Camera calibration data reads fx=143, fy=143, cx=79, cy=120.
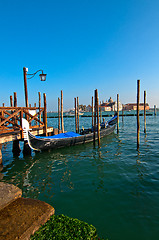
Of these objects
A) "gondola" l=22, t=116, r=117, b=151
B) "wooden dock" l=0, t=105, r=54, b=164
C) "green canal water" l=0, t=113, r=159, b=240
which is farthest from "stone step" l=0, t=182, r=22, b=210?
"gondola" l=22, t=116, r=117, b=151

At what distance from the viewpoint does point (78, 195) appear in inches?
168

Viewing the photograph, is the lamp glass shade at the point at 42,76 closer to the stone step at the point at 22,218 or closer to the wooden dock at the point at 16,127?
the wooden dock at the point at 16,127

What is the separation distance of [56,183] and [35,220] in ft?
9.55

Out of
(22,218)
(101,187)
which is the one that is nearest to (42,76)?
(101,187)

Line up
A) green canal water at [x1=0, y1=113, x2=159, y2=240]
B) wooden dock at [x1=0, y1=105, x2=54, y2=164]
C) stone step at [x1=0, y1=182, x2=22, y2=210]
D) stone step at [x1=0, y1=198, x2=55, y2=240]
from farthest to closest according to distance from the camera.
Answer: wooden dock at [x1=0, y1=105, x2=54, y2=164] < green canal water at [x1=0, y1=113, x2=159, y2=240] < stone step at [x1=0, y1=182, x2=22, y2=210] < stone step at [x1=0, y1=198, x2=55, y2=240]

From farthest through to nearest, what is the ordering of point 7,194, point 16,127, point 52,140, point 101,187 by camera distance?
point 52,140 → point 16,127 → point 101,187 → point 7,194

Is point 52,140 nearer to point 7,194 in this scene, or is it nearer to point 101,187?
point 101,187

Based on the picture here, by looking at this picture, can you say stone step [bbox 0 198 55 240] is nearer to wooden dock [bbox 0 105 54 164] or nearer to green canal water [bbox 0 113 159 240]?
green canal water [bbox 0 113 159 240]

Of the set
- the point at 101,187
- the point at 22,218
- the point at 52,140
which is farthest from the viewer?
the point at 52,140

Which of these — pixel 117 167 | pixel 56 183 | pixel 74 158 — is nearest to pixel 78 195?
pixel 56 183

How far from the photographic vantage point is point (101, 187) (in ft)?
15.4

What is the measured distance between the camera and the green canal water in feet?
10.4

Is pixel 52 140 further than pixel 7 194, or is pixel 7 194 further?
pixel 52 140

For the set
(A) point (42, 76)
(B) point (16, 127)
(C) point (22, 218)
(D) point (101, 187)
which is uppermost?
(A) point (42, 76)
